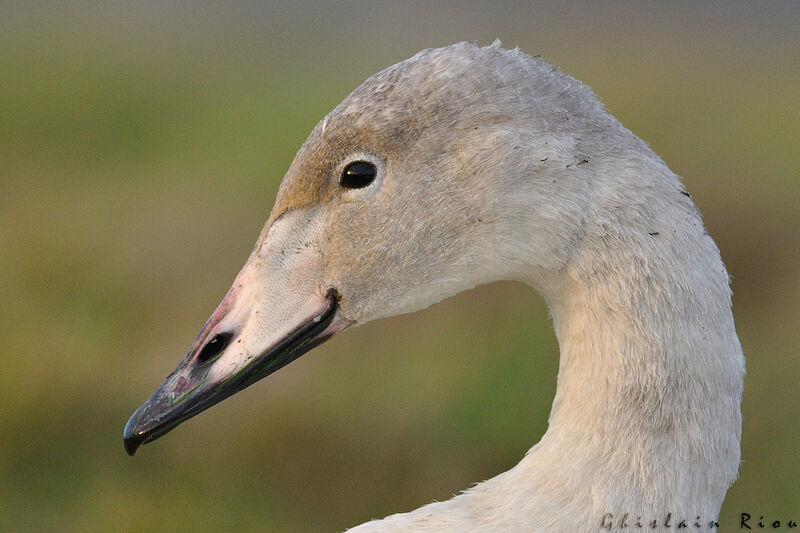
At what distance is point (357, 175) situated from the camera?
2.01 metres

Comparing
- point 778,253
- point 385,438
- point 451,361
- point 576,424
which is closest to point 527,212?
point 576,424

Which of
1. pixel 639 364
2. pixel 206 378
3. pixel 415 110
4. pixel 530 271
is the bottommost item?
pixel 206 378

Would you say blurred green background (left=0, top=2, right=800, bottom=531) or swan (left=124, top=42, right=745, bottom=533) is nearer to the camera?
swan (left=124, top=42, right=745, bottom=533)

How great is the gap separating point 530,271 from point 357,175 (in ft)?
1.46

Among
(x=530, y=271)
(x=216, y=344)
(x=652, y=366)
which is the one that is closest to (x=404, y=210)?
(x=530, y=271)

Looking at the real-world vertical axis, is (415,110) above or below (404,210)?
above

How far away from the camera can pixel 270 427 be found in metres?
5.12

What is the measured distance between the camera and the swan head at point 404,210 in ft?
6.26

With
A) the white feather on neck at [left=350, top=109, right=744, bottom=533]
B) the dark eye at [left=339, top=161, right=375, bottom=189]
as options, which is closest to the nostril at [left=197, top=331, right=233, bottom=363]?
the dark eye at [left=339, top=161, right=375, bottom=189]

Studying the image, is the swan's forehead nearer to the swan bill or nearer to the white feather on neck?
the white feather on neck

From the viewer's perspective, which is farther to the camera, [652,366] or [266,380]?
[266,380]

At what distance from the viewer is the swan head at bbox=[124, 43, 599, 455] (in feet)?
6.26

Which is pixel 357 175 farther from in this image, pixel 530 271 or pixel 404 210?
pixel 530 271

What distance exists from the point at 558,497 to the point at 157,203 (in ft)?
22.5
